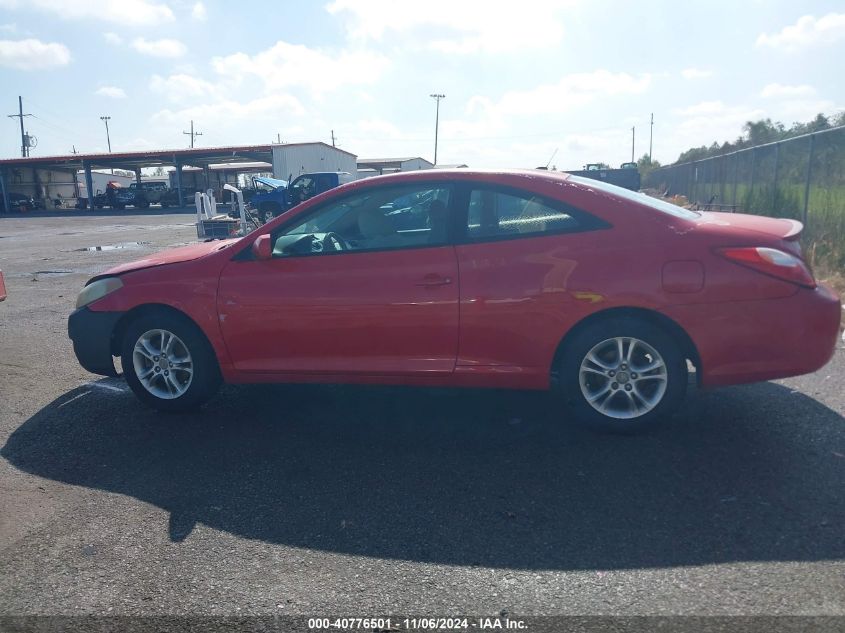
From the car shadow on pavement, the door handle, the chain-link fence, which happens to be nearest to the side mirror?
the door handle

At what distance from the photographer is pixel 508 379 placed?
4812mm

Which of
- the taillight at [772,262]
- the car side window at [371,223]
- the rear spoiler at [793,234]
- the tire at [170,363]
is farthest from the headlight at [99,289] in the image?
the rear spoiler at [793,234]

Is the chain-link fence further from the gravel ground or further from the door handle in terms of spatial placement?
the door handle

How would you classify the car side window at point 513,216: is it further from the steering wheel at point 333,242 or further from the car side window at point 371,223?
the steering wheel at point 333,242

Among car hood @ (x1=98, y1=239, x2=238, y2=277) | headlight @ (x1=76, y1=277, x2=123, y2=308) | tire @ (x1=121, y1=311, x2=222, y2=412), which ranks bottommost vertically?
tire @ (x1=121, y1=311, x2=222, y2=412)

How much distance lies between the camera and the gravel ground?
312 centimetres

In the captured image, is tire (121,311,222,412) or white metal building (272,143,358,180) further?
white metal building (272,143,358,180)

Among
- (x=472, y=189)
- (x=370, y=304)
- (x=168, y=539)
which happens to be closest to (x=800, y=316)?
(x=472, y=189)

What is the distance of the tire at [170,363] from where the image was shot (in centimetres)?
526

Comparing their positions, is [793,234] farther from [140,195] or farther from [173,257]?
[140,195]

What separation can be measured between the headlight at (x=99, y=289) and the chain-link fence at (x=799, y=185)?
30.8 ft

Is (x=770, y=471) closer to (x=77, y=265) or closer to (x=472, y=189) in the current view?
(x=472, y=189)

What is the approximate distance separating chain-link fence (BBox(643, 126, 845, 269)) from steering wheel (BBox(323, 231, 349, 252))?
824 cm

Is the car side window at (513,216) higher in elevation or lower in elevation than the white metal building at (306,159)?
lower
